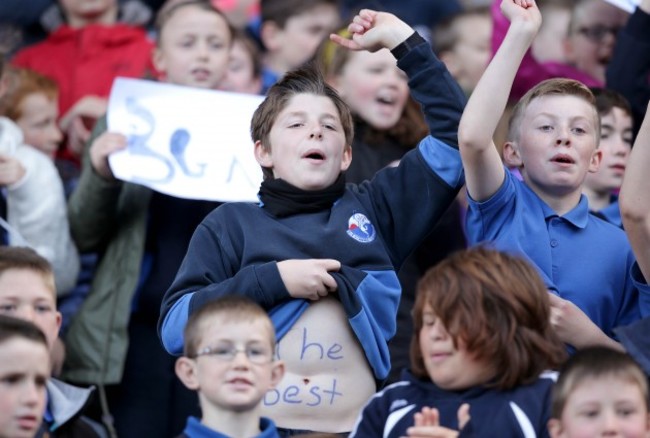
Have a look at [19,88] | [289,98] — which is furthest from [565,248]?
[19,88]

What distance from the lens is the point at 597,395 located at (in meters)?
4.65

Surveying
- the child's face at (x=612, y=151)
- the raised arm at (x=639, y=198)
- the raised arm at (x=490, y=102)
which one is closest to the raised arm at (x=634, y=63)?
the child's face at (x=612, y=151)

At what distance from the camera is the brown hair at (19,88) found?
761 cm

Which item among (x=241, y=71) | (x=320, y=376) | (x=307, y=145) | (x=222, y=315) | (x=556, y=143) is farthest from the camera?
(x=241, y=71)

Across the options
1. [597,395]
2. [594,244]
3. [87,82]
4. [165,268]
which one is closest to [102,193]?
[165,268]

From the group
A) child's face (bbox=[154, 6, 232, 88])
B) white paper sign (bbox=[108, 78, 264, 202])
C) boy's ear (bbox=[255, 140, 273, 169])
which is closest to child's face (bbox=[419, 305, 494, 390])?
boy's ear (bbox=[255, 140, 273, 169])

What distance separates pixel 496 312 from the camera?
4.89 metres

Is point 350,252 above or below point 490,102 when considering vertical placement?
below

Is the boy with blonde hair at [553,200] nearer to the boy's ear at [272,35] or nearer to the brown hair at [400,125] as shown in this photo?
the brown hair at [400,125]

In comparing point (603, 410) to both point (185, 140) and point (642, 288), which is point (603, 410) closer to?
point (642, 288)

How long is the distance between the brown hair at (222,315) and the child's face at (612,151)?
241 centimetres

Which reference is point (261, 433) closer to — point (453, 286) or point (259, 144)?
point (453, 286)

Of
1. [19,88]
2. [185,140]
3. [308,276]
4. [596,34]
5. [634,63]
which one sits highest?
[596,34]

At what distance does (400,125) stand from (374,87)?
0.22 metres
